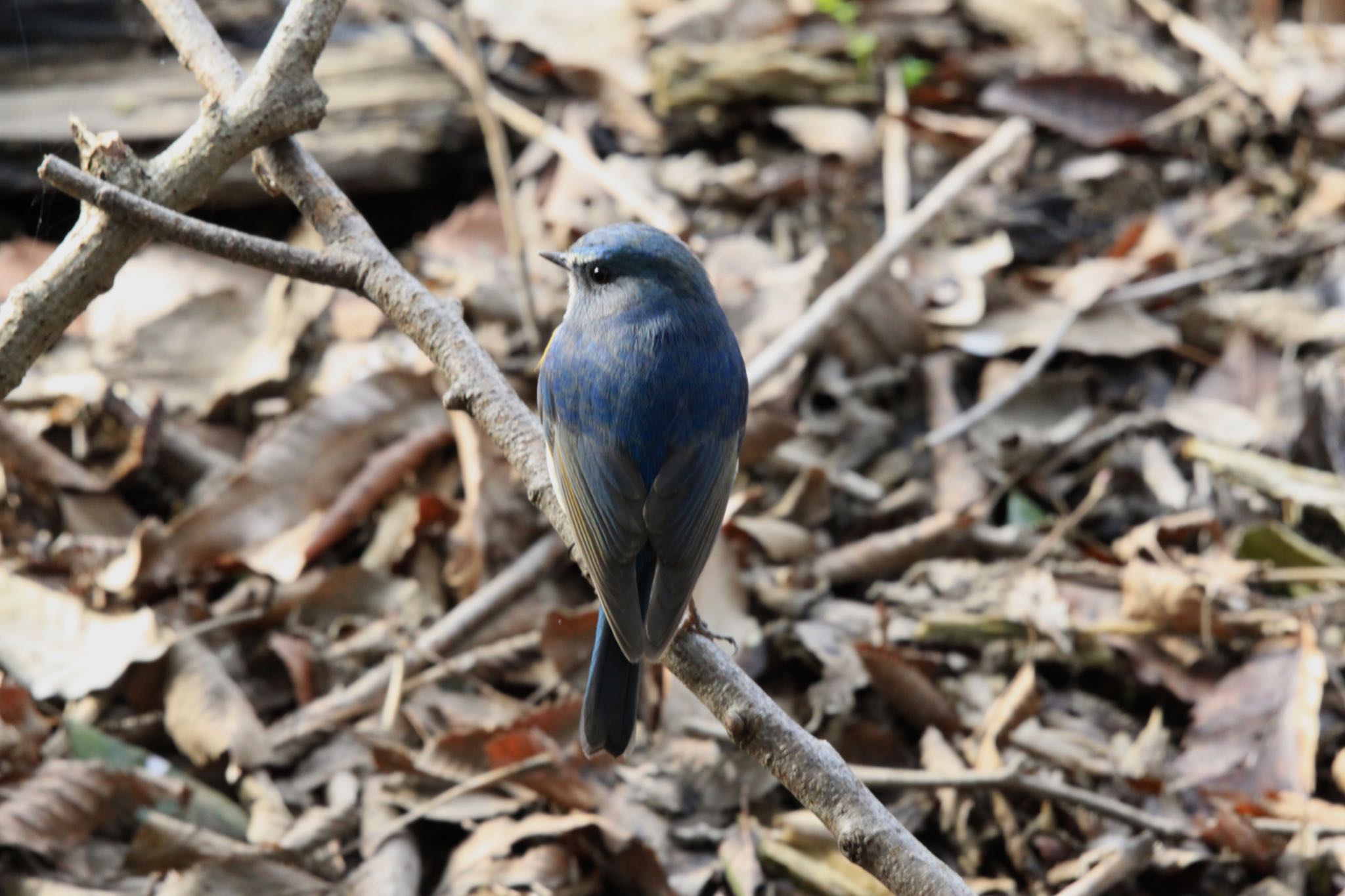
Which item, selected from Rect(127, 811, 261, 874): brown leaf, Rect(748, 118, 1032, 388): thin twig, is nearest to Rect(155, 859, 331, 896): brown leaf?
Rect(127, 811, 261, 874): brown leaf

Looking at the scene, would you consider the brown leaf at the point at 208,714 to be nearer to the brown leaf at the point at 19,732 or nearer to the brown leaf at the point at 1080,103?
the brown leaf at the point at 19,732

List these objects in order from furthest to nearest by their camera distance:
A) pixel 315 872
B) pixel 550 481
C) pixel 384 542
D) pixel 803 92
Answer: pixel 803 92 < pixel 384 542 < pixel 315 872 < pixel 550 481

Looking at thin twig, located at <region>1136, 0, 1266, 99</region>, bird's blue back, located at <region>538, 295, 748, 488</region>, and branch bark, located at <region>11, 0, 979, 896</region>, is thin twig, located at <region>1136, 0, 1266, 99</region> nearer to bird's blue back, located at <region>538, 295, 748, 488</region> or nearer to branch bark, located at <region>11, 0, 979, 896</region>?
bird's blue back, located at <region>538, 295, 748, 488</region>

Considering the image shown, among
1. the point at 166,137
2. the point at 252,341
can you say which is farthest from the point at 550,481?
the point at 166,137

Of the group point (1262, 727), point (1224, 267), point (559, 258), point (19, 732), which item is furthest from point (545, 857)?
point (1224, 267)

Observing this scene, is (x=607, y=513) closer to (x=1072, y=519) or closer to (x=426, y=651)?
(x=426, y=651)

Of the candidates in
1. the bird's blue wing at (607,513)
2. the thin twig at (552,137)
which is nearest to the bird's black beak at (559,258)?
the bird's blue wing at (607,513)

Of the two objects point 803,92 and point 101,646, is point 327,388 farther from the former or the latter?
point 803,92
